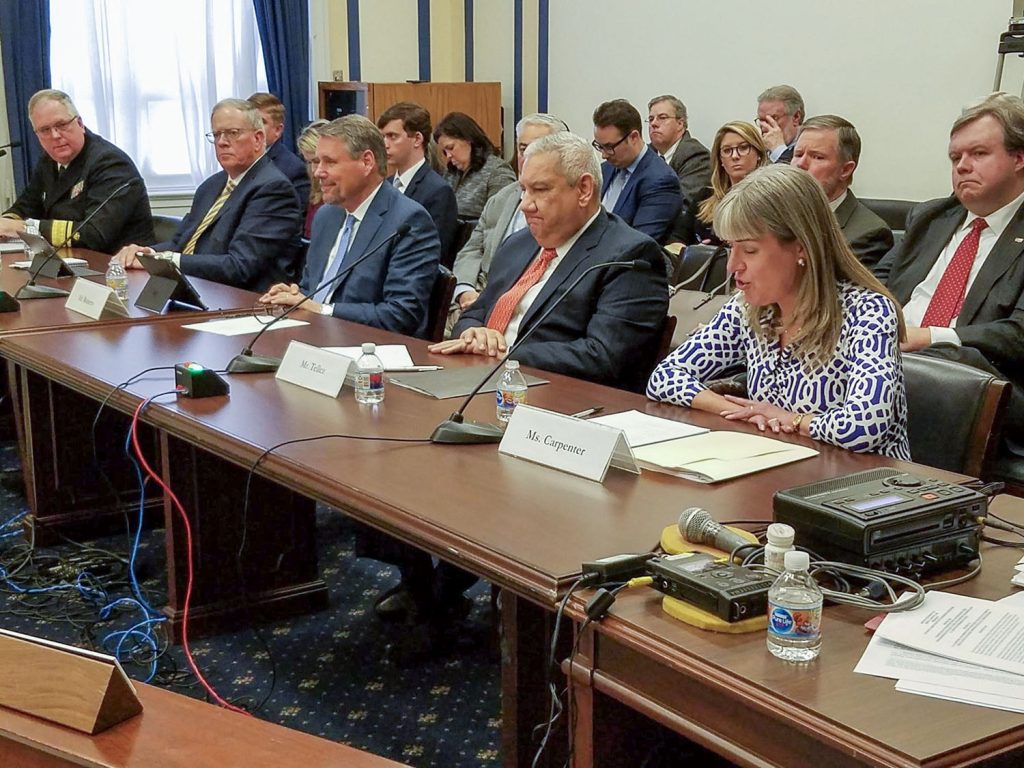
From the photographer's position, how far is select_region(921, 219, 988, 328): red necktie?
3.07 meters

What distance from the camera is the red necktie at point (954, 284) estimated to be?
3066 millimetres

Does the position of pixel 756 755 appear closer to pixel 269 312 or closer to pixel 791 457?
pixel 791 457

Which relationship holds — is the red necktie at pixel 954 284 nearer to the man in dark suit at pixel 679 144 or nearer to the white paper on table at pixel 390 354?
the white paper on table at pixel 390 354

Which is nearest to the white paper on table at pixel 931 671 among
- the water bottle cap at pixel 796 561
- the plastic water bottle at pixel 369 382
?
the water bottle cap at pixel 796 561

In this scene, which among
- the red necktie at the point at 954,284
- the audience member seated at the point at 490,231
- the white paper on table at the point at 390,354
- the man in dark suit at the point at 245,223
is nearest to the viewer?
the white paper on table at the point at 390,354

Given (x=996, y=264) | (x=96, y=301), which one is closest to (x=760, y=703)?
(x=996, y=264)

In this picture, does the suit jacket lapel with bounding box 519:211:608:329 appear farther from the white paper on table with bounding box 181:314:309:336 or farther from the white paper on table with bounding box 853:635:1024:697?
the white paper on table with bounding box 853:635:1024:697

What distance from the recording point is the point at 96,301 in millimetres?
3219

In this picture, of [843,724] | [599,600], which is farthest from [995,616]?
[599,600]

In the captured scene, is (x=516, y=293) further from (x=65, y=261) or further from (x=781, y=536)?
(x=65, y=261)

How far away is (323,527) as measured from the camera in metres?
3.41

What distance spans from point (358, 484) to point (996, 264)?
1.93m

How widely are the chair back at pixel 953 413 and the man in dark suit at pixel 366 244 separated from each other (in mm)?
1544

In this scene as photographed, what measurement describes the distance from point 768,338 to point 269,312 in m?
1.59
